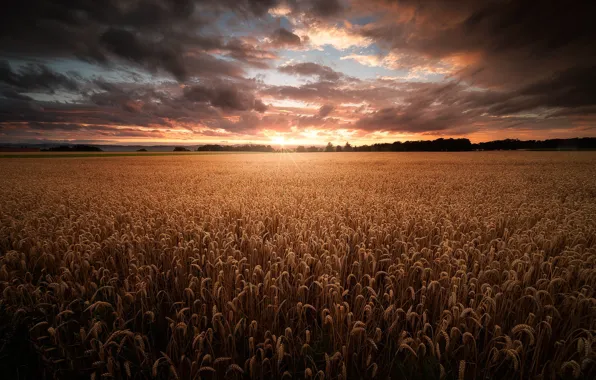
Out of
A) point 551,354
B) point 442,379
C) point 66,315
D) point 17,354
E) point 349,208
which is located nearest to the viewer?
point 442,379

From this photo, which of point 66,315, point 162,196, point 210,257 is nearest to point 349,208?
point 210,257

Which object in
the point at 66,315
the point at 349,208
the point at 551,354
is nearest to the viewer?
the point at 551,354

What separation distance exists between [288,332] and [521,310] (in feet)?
10.4

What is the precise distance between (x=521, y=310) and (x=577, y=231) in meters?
4.21

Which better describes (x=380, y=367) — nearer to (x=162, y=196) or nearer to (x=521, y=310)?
(x=521, y=310)

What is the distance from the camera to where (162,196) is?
10.9 metres

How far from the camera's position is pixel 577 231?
5.71m

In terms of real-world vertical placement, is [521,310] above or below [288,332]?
below

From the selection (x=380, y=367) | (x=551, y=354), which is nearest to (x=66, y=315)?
(x=380, y=367)

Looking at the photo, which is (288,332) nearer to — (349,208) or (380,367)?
(380,367)

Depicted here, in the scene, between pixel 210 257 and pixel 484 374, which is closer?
pixel 484 374

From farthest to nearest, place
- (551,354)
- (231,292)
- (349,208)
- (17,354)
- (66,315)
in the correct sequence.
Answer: (349,208) → (231,292) → (66,315) → (551,354) → (17,354)

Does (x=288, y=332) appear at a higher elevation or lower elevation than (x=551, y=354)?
higher

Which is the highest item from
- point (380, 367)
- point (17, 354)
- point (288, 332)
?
point (288, 332)
